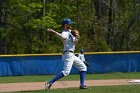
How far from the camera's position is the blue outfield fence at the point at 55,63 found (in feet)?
82.1

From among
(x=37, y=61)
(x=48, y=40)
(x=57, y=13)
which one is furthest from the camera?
(x=57, y=13)

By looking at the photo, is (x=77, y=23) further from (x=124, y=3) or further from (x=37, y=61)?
(x=37, y=61)

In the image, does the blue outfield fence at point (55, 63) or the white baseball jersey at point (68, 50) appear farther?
the blue outfield fence at point (55, 63)

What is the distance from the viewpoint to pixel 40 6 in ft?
130

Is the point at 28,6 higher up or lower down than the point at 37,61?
higher up

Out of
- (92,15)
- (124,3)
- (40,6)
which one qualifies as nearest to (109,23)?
(92,15)

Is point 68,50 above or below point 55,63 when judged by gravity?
above

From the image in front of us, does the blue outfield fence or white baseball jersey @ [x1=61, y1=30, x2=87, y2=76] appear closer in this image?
white baseball jersey @ [x1=61, y1=30, x2=87, y2=76]

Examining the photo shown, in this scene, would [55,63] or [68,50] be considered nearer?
[68,50]

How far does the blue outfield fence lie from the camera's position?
82.1 ft

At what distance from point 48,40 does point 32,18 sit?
8.37 ft

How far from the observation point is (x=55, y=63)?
25.3 meters

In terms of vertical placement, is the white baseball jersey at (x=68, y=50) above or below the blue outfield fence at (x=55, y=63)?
above

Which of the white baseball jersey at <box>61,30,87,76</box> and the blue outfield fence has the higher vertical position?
the white baseball jersey at <box>61,30,87,76</box>
